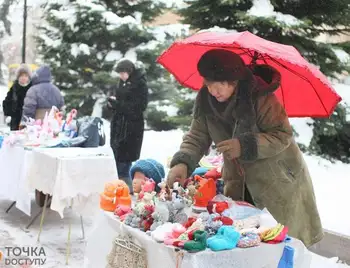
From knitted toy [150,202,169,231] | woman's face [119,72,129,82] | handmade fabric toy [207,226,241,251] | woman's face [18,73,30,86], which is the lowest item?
woman's face [18,73,30,86]

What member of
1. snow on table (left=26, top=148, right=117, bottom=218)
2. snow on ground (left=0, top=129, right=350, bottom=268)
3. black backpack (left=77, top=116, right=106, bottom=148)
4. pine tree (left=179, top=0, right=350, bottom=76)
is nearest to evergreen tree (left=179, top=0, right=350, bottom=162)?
pine tree (left=179, top=0, right=350, bottom=76)

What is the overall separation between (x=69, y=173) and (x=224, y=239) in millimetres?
2966

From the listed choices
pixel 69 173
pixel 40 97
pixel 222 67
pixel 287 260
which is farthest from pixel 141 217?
pixel 40 97

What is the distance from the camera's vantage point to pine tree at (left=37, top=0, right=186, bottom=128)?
12969 millimetres

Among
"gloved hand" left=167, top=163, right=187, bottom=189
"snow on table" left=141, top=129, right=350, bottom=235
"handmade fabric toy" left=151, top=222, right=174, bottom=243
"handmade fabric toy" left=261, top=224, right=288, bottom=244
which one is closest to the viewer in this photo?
"handmade fabric toy" left=151, top=222, right=174, bottom=243

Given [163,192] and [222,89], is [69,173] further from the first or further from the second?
[222,89]

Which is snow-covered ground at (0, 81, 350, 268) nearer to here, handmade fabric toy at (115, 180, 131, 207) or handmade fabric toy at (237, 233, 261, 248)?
handmade fabric toy at (115, 180, 131, 207)

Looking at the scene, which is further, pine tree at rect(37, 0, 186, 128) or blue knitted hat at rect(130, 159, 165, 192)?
pine tree at rect(37, 0, 186, 128)

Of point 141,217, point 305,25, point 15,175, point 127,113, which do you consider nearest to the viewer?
point 141,217

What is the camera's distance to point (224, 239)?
2.27m

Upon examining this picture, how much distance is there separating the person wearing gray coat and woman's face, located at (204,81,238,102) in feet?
16.9

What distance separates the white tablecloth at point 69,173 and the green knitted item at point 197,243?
2.93 metres

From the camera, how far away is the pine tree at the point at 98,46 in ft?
42.5

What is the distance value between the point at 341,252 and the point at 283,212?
2716 mm
